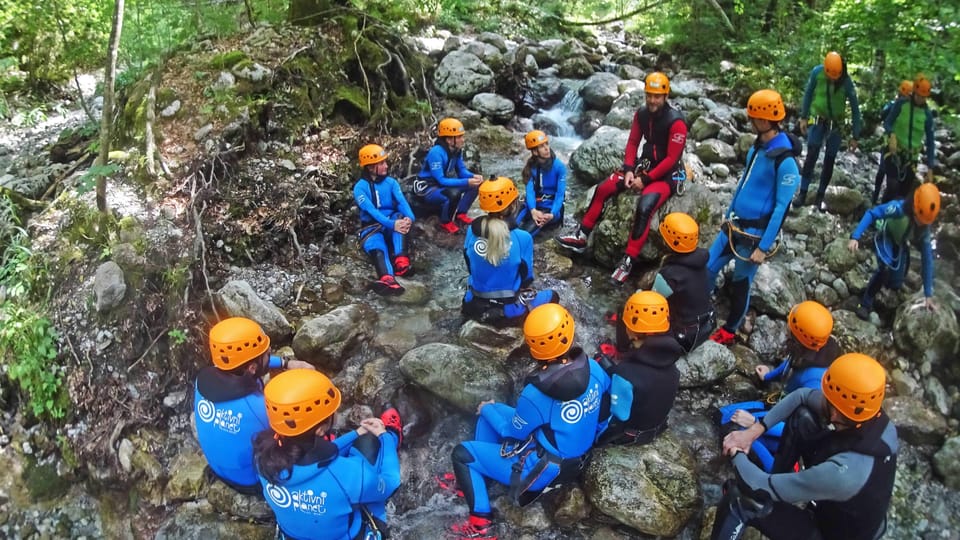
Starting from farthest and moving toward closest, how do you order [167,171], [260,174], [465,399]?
[260,174], [167,171], [465,399]

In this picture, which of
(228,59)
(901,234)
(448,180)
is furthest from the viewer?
(228,59)

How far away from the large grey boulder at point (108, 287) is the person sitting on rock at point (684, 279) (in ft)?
Result: 17.2

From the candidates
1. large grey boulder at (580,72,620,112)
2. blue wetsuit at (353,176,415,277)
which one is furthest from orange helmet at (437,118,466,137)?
large grey boulder at (580,72,620,112)

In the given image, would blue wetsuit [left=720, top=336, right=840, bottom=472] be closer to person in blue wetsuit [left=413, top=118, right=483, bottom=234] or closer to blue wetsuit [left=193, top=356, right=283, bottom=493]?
blue wetsuit [left=193, top=356, right=283, bottom=493]

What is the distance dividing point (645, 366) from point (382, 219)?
386 centimetres

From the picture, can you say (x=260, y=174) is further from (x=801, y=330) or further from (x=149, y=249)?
(x=801, y=330)

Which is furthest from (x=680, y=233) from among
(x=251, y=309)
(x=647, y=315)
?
(x=251, y=309)

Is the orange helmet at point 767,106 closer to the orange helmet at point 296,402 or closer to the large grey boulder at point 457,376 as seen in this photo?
the large grey boulder at point 457,376

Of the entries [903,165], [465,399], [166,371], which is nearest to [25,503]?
[166,371]

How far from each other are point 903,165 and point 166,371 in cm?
939

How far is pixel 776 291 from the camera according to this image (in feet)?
21.3

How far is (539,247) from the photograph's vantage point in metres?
7.72

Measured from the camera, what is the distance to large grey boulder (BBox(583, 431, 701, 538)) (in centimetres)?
419

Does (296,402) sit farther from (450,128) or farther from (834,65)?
(834,65)
